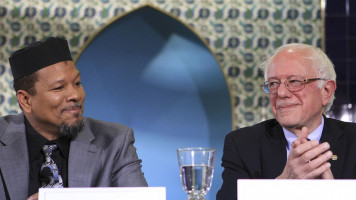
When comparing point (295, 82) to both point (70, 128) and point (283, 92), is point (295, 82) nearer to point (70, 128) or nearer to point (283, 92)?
point (283, 92)

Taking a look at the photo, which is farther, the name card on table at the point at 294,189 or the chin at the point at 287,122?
the chin at the point at 287,122

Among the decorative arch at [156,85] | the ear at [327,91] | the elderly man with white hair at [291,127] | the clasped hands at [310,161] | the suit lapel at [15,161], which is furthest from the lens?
the decorative arch at [156,85]

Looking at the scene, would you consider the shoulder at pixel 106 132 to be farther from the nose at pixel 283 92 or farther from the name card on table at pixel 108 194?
the name card on table at pixel 108 194

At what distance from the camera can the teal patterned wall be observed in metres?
4.19

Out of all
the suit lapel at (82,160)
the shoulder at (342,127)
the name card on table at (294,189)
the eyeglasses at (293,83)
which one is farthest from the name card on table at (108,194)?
the shoulder at (342,127)

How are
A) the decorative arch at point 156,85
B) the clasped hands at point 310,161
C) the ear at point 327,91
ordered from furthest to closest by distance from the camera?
1. the decorative arch at point 156,85
2. the ear at point 327,91
3. the clasped hands at point 310,161

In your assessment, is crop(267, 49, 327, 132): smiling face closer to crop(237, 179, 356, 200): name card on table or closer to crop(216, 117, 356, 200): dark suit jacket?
crop(216, 117, 356, 200): dark suit jacket

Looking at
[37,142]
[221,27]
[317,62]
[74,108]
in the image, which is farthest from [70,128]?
[221,27]

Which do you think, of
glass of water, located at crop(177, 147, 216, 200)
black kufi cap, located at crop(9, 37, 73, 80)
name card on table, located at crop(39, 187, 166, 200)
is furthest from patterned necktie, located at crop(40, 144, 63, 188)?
glass of water, located at crop(177, 147, 216, 200)

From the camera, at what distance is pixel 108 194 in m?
1.36

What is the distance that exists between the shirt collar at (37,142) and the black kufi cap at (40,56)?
0.77 feet

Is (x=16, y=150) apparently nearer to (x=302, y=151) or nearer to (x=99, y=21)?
(x=302, y=151)

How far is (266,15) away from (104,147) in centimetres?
238

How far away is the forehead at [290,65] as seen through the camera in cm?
216
